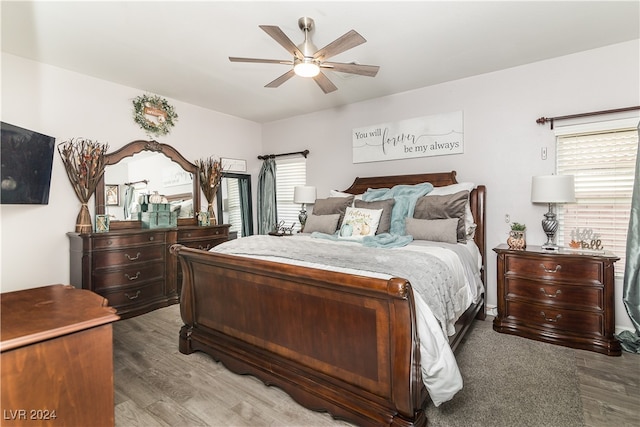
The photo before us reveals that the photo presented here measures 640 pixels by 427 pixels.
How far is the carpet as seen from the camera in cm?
171

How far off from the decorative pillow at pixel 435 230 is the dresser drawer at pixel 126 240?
2866 millimetres

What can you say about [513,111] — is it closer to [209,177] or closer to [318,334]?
[318,334]

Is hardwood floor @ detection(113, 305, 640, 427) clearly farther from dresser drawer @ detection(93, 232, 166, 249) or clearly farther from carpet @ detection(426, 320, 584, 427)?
dresser drawer @ detection(93, 232, 166, 249)

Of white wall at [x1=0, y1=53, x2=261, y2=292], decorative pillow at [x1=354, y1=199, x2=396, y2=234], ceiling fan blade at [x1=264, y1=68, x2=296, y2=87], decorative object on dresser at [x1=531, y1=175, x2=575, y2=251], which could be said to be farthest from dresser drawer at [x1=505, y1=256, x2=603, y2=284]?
white wall at [x1=0, y1=53, x2=261, y2=292]

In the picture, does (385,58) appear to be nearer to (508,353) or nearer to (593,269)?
(593,269)

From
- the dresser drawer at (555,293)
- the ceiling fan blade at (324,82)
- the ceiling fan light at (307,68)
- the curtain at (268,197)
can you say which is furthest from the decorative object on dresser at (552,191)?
the curtain at (268,197)

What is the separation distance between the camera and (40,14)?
2.31 metres

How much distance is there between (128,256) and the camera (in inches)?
134

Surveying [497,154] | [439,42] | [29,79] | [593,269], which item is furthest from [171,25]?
[593,269]

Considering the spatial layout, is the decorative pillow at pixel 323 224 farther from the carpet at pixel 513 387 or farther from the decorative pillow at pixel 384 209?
the carpet at pixel 513 387

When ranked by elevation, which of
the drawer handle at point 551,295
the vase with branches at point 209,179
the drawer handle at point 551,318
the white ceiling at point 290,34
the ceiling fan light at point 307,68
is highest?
the white ceiling at point 290,34

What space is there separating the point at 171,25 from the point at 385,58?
1.89 m

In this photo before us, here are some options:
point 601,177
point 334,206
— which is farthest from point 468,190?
point 334,206

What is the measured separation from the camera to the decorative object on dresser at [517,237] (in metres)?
2.91
